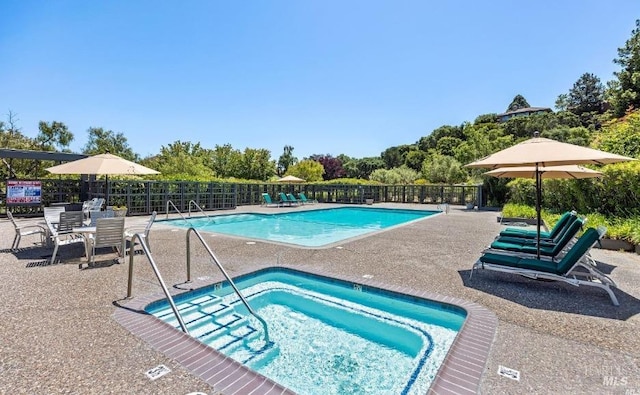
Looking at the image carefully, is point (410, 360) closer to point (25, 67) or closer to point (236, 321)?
point (236, 321)

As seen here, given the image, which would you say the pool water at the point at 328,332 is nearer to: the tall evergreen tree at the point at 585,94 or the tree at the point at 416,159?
the tree at the point at 416,159

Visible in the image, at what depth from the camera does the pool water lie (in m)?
2.85

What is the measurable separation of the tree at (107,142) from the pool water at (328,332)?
152ft

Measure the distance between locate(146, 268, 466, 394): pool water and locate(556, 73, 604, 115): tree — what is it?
64.4m

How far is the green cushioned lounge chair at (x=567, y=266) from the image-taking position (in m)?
3.96

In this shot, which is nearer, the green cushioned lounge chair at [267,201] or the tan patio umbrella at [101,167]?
the tan patio umbrella at [101,167]

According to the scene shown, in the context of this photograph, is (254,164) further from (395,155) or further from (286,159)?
(395,155)

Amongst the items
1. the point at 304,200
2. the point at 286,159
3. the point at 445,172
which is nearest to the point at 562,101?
the point at 445,172

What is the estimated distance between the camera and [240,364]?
99.3 inches

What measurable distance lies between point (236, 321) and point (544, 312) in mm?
3601

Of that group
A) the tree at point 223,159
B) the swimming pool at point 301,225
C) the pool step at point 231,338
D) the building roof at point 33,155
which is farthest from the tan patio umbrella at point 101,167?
the tree at point 223,159

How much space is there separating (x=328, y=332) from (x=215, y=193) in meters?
14.4

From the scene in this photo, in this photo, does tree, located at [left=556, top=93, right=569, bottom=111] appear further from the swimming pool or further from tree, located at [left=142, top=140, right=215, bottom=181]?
tree, located at [left=142, top=140, right=215, bottom=181]

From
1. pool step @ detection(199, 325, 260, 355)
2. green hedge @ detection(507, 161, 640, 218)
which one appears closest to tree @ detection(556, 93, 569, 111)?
green hedge @ detection(507, 161, 640, 218)
